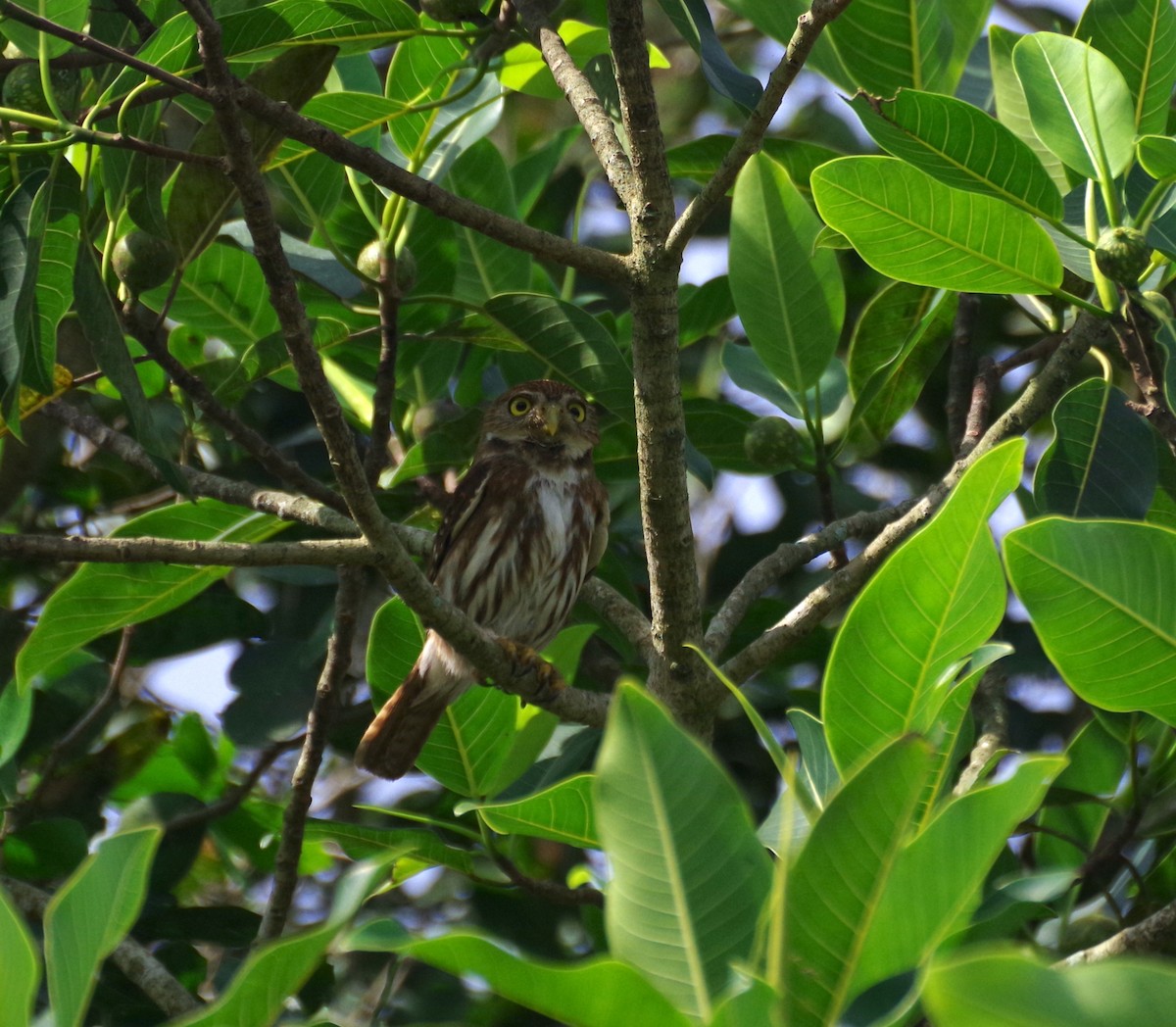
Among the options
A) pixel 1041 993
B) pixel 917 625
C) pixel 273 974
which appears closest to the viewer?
pixel 1041 993

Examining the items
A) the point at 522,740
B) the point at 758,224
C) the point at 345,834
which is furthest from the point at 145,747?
the point at 758,224

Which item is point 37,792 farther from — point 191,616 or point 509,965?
point 509,965

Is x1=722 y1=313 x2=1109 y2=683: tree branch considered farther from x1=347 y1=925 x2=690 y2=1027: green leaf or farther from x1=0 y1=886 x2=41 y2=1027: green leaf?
x1=0 y1=886 x2=41 y2=1027: green leaf

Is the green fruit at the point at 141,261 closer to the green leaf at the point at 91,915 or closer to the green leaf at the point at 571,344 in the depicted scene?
the green leaf at the point at 571,344

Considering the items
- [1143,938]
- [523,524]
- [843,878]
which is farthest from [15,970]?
[523,524]

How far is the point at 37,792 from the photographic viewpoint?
13.7ft

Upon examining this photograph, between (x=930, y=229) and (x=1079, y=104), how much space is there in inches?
21.2

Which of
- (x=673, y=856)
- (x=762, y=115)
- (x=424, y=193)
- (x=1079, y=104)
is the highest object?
(x=1079, y=104)

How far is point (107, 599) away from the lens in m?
3.11

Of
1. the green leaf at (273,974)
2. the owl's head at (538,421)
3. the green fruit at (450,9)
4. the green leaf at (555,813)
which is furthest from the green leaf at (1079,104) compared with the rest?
the green leaf at (273,974)

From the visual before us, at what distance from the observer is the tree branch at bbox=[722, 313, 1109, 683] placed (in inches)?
125

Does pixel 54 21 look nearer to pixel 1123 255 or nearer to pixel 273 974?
pixel 273 974

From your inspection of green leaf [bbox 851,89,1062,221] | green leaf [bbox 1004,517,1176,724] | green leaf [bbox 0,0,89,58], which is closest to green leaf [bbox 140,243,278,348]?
green leaf [bbox 0,0,89,58]

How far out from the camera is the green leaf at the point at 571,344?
343cm
